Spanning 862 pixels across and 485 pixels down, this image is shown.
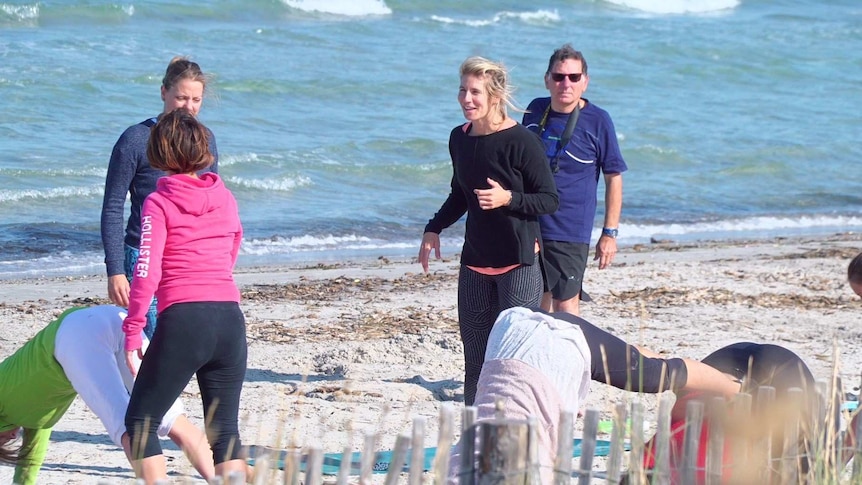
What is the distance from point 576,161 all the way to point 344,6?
2515 centimetres

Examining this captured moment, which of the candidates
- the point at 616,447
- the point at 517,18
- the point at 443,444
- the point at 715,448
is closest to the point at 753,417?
the point at 715,448

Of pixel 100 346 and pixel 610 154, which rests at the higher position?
pixel 610 154

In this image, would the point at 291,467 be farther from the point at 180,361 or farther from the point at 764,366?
the point at 764,366

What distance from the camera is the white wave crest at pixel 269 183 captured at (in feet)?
47.1

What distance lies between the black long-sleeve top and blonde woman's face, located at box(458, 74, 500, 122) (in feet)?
0.35

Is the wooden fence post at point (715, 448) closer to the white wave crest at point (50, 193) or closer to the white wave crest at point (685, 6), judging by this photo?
the white wave crest at point (50, 193)

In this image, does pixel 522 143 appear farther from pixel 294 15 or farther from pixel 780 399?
pixel 294 15

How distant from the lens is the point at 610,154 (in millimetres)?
Answer: 5492

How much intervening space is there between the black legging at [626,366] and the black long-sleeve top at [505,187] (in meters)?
0.98

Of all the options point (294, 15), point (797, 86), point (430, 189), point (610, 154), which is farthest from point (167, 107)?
point (294, 15)

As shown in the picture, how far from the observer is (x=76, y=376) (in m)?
3.70

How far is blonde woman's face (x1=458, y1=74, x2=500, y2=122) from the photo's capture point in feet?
15.0

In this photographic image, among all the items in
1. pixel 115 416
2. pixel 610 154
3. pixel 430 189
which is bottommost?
pixel 430 189

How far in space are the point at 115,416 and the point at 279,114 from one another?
15226 mm
